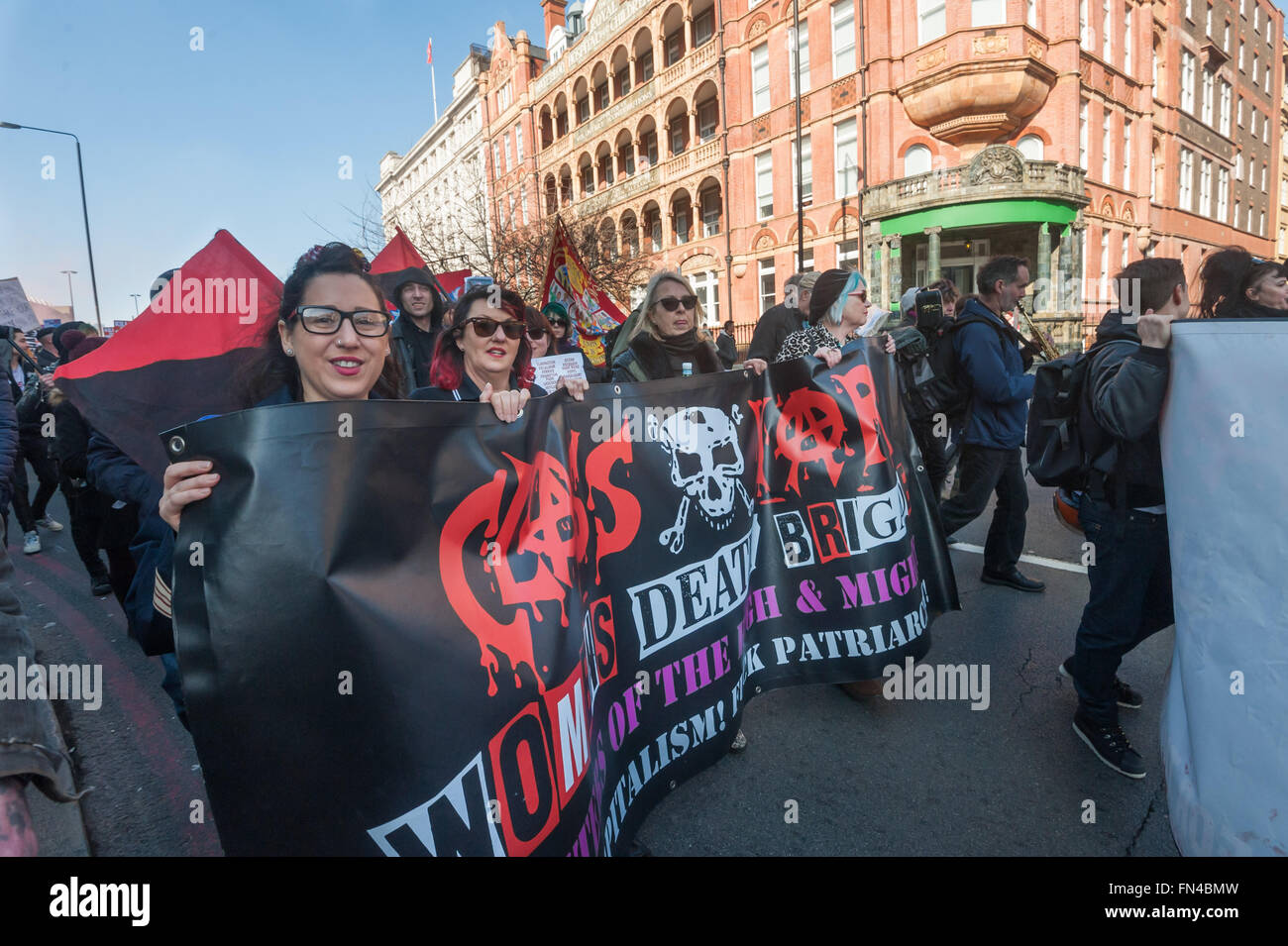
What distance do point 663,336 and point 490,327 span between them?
126cm

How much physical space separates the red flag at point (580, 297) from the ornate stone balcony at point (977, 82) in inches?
682

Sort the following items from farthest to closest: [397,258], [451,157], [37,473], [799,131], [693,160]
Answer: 1. [451,157]
2. [693,160]
3. [799,131]
4. [37,473]
5. [397,258]

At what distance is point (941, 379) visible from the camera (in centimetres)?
457

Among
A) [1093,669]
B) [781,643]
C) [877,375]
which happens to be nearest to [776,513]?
[781,643]

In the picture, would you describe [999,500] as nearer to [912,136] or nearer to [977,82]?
[977,82]

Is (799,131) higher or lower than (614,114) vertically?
lower

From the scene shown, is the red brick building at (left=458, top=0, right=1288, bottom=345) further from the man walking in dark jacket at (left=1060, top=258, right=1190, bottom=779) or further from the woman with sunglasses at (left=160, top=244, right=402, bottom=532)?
the woman with sunglasses at (left=160, top=244, right=402, bottom=532)

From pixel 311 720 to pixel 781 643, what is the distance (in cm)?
200

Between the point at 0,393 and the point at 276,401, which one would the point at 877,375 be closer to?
the point at 276,401

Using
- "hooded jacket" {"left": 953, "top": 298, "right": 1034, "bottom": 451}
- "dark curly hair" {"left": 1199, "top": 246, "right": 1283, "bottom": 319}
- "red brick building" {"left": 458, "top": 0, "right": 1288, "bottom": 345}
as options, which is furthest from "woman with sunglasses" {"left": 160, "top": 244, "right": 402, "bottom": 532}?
"red brick building" {"left": 458, "top": 0, "right": 1288, "bottom": 345}

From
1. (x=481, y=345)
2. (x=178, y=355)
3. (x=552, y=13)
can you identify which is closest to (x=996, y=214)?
(x=481, y=345)

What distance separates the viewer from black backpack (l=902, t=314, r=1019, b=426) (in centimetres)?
449

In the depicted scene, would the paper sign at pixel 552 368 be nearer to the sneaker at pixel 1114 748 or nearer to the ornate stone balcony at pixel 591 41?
the sneaker at pixel 1114 748

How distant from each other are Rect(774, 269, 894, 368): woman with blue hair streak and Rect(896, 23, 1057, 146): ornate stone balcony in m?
19.5
